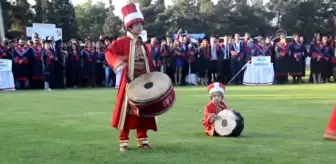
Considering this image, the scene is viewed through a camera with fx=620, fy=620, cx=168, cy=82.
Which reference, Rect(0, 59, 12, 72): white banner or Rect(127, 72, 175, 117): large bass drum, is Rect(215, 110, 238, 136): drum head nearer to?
→ Rect(127, 72, 175, 117): large bass drum

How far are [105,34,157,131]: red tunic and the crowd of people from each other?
1544 cm

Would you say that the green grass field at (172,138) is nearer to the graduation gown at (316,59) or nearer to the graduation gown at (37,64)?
the graduation gown at (37,64)

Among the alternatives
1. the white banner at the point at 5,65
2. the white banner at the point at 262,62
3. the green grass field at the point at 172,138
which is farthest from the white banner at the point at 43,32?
the green grass field at the point at 172,138

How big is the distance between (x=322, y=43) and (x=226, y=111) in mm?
17334

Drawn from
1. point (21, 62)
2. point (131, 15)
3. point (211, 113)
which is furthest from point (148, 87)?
point (21, 62)

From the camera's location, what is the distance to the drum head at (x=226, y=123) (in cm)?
872

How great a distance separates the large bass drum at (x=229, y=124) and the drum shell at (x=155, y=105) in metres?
1.62

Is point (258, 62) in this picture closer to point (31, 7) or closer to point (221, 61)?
point (221, 61)

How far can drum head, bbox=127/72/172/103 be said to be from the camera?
7.16 m

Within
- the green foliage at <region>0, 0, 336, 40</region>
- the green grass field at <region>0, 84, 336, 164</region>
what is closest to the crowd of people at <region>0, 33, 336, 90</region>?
the green grass field at <region>0, 84, 336, 164</region>

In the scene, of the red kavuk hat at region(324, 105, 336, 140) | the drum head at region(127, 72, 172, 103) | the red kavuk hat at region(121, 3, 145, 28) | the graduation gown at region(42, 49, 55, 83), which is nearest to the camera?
the drum head at region(127, 72, 172, 103)

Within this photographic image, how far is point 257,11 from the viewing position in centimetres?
7062

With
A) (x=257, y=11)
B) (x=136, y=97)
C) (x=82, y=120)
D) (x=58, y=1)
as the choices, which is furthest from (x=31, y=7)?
(x=136, y=97)

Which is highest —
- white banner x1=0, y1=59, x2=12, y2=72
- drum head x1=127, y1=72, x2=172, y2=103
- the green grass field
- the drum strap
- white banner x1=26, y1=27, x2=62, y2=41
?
white banner x1=26, y1=27, x2=62, y2=41
